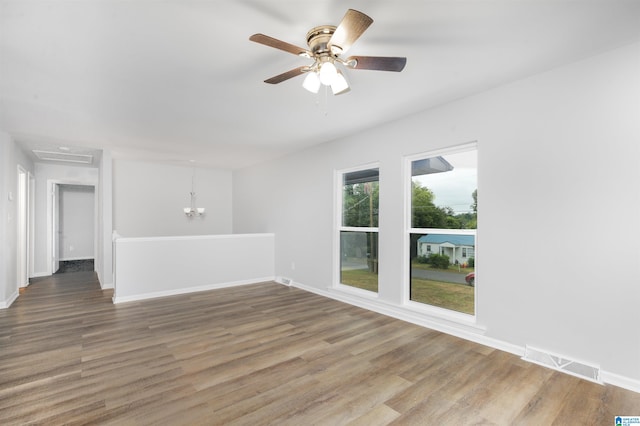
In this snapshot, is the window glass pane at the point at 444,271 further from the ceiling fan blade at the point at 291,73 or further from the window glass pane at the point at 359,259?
the ceiling fan blade at the point at 291,73

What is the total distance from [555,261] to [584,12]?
6.15ft

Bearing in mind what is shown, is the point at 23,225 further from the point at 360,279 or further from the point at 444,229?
the point at 444,229

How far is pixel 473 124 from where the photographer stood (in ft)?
10.5

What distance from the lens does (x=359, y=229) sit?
4684mm

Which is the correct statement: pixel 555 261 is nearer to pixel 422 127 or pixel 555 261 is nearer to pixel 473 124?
pixel 473 124

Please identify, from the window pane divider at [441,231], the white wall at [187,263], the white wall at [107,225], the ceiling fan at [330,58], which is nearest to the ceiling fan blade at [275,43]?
→ the ceiling fan at [330,58]

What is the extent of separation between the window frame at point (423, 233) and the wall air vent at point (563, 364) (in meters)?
0.55

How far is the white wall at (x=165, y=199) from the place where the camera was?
680cm

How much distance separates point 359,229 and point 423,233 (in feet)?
3.69

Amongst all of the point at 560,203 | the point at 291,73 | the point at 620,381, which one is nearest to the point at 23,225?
the point at 291,73

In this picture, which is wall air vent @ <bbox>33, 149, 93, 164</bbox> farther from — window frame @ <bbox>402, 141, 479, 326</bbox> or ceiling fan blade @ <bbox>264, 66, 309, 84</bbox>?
window frame @ <bbox>402, 141, 479, 326</bbox>

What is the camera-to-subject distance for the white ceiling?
1884 millimetres

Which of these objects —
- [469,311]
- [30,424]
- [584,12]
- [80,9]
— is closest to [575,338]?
[469,311]

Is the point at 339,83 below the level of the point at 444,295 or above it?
above
